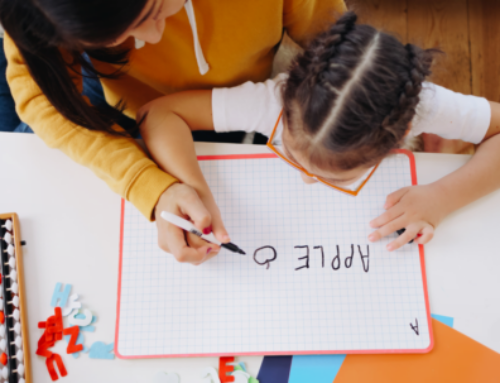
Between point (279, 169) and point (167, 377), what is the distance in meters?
0.38

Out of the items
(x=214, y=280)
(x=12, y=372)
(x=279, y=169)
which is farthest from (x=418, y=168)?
(x=12, y=372)

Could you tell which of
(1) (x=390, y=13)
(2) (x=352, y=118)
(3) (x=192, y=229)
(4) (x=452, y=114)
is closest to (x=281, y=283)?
(3) (x=192, y=229)

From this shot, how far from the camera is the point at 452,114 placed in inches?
23.8

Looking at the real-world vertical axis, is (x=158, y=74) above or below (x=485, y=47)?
below

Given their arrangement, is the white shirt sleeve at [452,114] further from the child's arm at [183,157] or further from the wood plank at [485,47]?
the wood plank at [485,47]

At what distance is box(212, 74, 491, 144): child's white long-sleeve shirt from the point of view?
23.5 inches

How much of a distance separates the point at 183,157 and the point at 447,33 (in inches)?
43.0

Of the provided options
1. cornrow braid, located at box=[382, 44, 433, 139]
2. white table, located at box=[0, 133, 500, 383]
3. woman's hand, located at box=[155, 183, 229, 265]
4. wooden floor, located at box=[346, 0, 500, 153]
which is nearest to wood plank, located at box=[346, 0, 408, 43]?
wooden floor, located at box=[346, 0, 500, 153]

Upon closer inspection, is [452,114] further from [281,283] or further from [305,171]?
[281,283]

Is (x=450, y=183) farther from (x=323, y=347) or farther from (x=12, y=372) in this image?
(x=12, y=372)

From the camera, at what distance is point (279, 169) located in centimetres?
63

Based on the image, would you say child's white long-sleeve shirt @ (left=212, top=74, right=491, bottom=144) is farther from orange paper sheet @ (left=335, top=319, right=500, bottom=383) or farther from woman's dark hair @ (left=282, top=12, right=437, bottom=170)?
orange paper sheet @ (left=335, top=319, right=500, bottom=383)

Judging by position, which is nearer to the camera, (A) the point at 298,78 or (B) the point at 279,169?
(A) the point at 298,78

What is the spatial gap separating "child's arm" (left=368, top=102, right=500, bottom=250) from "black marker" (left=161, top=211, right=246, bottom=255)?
0.73 feet
